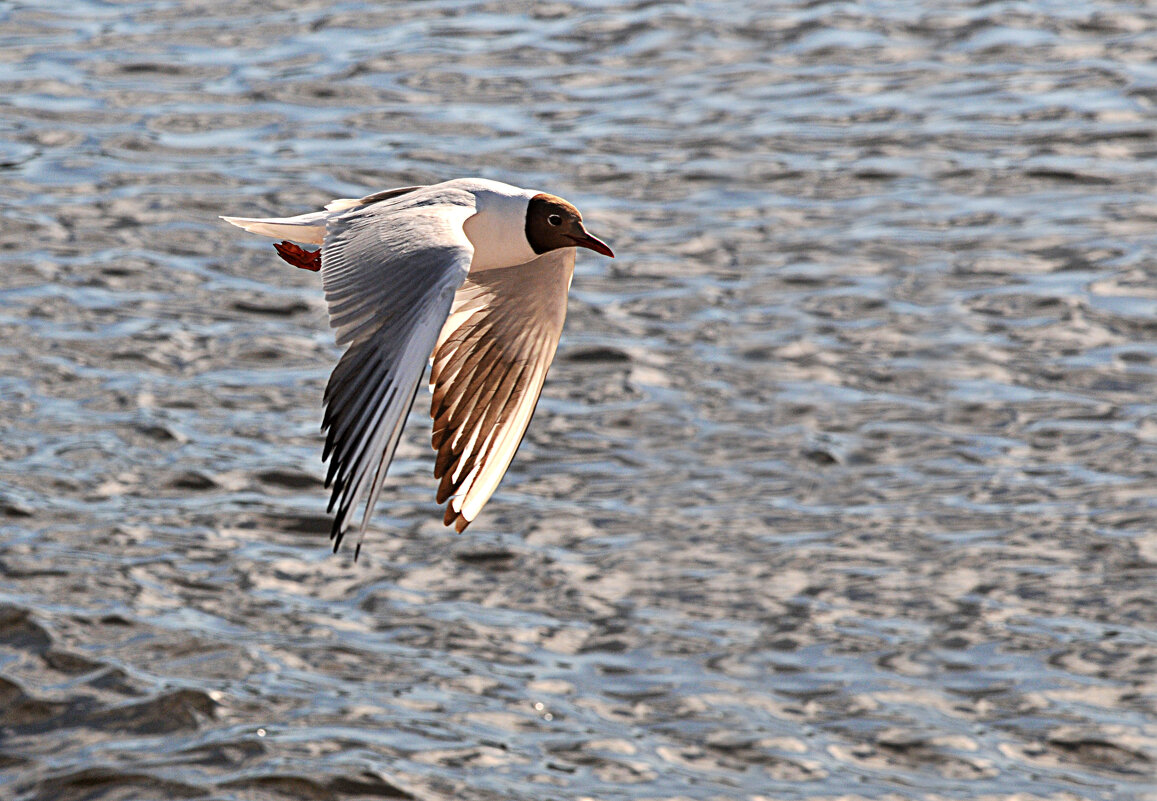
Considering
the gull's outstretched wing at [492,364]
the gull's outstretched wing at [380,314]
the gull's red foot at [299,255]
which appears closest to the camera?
the gull's outstretched wing at [380,314]

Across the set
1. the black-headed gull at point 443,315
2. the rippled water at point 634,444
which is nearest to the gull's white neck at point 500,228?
the black-headed gull at point 443,315

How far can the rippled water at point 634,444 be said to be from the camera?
12570mm

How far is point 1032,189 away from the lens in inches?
726

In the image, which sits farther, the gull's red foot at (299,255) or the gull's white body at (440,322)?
the gull's red foot at (299,255)

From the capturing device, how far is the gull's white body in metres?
5.85

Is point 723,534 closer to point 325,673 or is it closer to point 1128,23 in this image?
point 325,673

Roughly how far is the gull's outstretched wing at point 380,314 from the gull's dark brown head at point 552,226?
0.24 m

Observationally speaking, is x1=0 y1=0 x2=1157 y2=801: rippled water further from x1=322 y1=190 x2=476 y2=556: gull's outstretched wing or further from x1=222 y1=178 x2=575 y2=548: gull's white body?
x1=322 y1=190 x2=476 y2=556: gull's outstretched wing

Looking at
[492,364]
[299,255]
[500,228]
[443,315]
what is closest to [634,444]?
[492,364]

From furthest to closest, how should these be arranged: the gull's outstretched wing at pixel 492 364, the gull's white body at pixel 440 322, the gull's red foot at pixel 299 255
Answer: the gull's outstretched wing at pixel 492 364 → the gull's red foot at pixel 299 255 → the gull's white body at pixel 440 322

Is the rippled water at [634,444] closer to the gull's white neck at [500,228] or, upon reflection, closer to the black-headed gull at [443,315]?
the black-headed gull at [443,315]

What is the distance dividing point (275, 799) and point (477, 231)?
6.26m

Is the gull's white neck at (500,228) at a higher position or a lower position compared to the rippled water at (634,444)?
higher

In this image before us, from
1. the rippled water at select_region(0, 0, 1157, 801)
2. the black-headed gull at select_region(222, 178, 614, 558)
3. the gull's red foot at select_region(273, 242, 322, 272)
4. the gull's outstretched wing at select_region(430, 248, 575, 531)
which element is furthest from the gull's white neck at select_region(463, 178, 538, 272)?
the rippled water at select_region(0, 0, 1157, 801)
